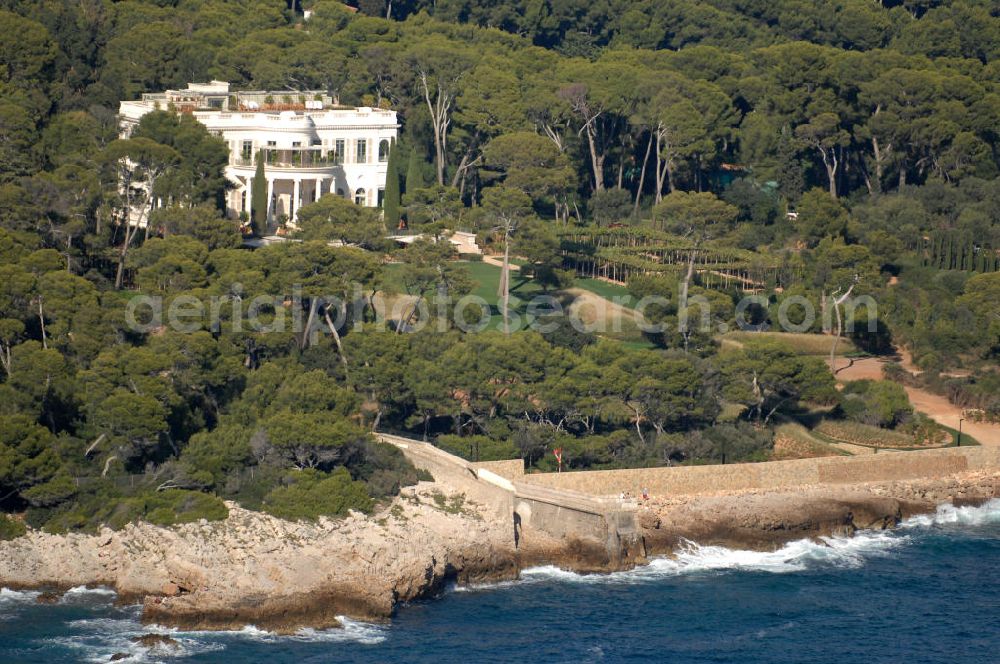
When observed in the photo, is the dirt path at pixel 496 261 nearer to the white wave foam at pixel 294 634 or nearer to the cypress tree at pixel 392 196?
the cypress tree at pixel 392 196

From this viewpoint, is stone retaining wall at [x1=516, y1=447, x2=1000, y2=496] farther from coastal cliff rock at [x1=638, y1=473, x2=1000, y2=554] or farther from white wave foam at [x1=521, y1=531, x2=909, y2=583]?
white wave foam at [x1=521, y1=531, x2=909, y2=583]

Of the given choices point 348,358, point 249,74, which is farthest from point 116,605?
point 249,74

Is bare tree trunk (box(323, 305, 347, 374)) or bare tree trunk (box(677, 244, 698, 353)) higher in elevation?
bare tree trunk (box(677, 244, 698, 353))

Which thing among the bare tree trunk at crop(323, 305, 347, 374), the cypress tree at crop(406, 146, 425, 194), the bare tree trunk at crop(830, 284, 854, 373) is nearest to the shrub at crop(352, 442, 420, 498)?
the bare tree trunk at crop(323, 305, 347, 374)

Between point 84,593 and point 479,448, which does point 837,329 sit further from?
point 84,593

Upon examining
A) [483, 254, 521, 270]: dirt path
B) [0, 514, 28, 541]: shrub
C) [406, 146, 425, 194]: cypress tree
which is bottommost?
[0, 514, 28, 541]: shrub

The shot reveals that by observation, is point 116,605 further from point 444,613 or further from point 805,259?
point 805,259
